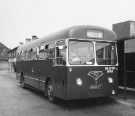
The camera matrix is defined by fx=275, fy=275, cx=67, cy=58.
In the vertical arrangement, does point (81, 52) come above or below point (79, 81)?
above

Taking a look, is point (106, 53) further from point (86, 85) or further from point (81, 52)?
point (86, 85)

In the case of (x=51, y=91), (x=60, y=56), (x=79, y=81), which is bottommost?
(x=51, y=91)

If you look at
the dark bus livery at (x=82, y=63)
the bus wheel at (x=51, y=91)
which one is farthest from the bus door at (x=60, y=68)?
the bus wheel at (x=51, y=91)

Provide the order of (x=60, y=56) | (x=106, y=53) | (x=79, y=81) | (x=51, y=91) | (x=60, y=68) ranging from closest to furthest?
(x=79, y=81), (x=60, y=68), (x=60, y=56), (x=106, y=53), (x=51, y=91)

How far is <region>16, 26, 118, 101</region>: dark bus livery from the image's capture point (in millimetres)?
9492

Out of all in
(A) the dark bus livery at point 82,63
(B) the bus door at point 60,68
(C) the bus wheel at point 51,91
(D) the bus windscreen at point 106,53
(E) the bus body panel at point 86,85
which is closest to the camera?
(E) the bus body panel at point 86,85

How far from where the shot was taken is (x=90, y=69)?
31.9 ft

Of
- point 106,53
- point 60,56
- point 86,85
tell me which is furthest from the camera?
point 106,53

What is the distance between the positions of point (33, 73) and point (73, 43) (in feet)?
16.4

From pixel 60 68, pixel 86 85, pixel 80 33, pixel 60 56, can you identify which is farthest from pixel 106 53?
pixel 60 68

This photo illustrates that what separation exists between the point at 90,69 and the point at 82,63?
1.19 ft

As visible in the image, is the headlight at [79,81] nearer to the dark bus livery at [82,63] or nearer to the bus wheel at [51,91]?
the dark bus livery at [82,63]

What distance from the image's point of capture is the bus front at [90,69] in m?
9.47

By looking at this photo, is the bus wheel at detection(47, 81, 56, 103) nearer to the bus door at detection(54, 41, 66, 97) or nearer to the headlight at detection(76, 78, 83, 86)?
the bus door at detection(54, 41, 66, 97)
